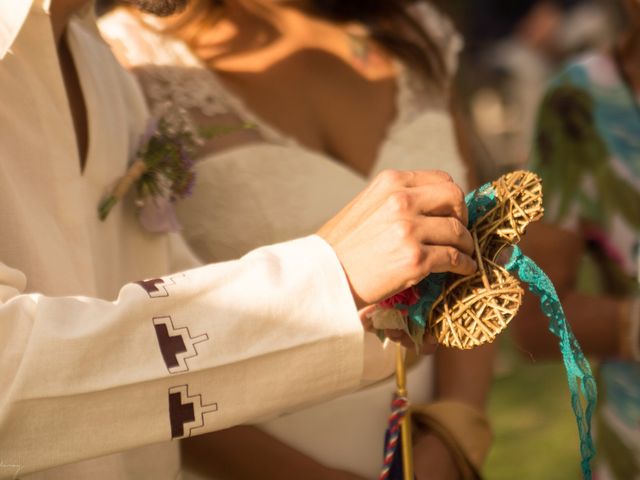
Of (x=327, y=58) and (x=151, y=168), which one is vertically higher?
(x=327, y=58)

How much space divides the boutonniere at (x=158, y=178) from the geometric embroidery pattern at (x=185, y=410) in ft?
2.01

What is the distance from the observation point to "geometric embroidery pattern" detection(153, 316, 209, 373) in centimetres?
148

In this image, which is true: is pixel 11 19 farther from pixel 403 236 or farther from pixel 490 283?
pixel 490 283

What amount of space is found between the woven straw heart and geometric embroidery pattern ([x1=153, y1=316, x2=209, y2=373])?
38 centimetres

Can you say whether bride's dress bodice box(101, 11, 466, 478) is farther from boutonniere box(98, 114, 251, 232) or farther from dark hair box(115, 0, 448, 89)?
dark hair box(115, 0, 448, 89)

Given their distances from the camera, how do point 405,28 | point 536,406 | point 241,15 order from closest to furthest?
1. point 241,15
2. point 405,28
3. point 536,406

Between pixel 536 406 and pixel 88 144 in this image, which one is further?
pixel 536 406

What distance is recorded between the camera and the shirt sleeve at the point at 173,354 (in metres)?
1.43

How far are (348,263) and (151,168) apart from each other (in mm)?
716

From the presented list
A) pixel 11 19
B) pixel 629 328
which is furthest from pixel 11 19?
pixel 629 328

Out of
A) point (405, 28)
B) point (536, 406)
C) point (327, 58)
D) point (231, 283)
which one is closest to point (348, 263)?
point (231, 283)

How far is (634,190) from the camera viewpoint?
2668 mm

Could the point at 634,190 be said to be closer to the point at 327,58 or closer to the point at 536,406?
the point at 327,58

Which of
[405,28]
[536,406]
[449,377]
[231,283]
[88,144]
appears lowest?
[536,406]
